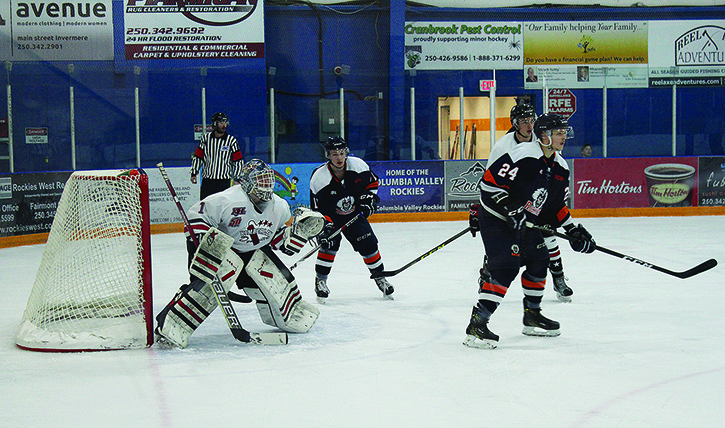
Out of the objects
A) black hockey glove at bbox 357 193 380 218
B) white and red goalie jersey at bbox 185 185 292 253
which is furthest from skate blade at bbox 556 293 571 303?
white and red goalie jersey at bbox 185 185 292 253

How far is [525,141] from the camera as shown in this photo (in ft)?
15.4

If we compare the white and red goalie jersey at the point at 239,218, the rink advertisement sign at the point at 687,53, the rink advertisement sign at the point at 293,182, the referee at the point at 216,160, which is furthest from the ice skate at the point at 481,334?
the rink advertisement sign at the point at 687,53

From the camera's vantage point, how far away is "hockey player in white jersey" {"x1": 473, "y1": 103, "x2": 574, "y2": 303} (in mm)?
4555

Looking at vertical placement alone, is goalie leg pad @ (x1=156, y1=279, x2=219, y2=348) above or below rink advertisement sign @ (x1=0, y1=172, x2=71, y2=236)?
below

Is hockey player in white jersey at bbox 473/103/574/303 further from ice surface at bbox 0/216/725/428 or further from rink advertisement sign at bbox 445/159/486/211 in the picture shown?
rink advertisement sign at bbox 445/159/486/211

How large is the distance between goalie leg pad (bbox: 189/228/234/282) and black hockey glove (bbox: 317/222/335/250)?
113cm

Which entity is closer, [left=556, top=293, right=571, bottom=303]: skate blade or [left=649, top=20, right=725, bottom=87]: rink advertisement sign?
[left=556, top=293, right=571, bottom=303]: skate blade

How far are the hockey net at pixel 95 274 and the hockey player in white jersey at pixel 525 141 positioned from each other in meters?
2.01

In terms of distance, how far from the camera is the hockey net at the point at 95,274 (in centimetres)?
366

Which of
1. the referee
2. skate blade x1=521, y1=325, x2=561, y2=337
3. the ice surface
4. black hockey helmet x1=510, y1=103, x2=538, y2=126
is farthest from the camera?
the referee

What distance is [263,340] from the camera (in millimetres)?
3695

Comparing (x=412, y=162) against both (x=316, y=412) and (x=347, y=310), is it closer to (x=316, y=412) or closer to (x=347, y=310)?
(x=347, y=310)

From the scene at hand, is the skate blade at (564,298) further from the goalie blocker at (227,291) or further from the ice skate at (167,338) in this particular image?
the ice skate at (167,338)

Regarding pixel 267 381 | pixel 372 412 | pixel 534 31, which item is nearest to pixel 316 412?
pixel 372 412
